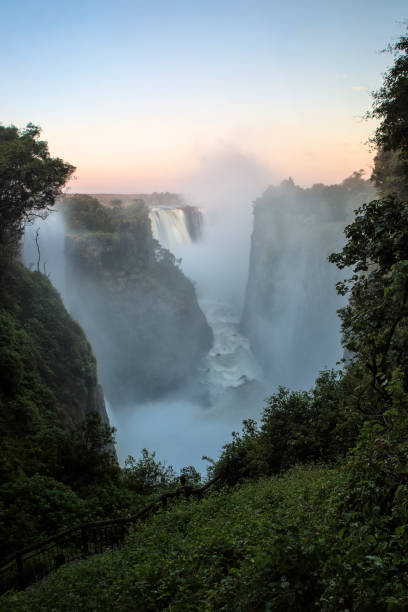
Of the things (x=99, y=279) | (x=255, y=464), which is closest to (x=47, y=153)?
(x=255, y=464)

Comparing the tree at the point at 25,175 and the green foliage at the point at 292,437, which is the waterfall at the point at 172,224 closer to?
the tree at the point at 25,175

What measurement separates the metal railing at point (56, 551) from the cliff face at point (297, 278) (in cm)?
3922

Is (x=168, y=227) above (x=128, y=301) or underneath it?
above

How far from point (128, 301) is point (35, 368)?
2905 centimetres

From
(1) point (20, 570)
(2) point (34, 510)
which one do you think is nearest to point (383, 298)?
(1) point (20, 570)

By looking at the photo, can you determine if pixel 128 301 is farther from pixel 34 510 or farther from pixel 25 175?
pixel 34 510

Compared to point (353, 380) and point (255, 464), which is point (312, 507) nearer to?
point (353, 380)

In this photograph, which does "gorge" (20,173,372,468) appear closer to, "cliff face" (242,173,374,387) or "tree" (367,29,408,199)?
"cliff face" (242,173,374,387)

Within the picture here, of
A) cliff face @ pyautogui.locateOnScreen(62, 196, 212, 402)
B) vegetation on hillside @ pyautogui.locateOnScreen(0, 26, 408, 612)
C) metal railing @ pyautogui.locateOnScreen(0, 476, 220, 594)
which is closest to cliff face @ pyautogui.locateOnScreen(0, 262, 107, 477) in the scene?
metal railing @ pyautogui.locateOnScreen(0, 476, 220, 594)

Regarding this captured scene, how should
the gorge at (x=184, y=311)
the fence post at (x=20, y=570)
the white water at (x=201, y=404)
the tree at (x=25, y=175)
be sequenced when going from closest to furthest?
the fence post at (x=20, y=570) → the tree at (x=25, y=175) → the white water at (x=201, y=404) → the gorge at (x=184, y=311)

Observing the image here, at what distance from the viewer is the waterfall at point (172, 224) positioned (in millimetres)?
56434

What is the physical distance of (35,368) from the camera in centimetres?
1630

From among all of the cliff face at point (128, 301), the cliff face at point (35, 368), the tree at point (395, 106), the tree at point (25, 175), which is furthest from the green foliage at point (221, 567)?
the cliff face at point (128, 301)

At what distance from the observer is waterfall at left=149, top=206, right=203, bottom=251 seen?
5643 cm
